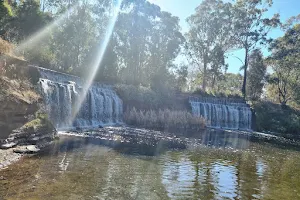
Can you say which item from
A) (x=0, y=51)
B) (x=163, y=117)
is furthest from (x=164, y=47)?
(x=0, y=51)

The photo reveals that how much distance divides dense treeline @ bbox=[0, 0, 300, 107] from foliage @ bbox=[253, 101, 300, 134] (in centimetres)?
420

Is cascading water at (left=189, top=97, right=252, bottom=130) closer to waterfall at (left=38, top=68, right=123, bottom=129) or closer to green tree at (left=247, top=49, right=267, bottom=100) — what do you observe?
green tree at (left=247, top=49, right=267, bottom=100)

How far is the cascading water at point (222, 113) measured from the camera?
129 feet

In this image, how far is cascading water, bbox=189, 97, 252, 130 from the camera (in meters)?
39.2

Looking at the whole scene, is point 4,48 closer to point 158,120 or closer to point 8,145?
point 8,145

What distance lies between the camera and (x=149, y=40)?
4403cm

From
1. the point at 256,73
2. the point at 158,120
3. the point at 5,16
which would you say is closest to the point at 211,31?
the point at 256,73

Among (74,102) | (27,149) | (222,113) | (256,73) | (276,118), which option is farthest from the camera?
(256,73)

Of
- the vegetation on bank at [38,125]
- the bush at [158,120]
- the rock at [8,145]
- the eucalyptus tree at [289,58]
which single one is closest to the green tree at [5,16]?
the vegetation on bank at [38,125]

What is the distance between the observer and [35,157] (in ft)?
36.3

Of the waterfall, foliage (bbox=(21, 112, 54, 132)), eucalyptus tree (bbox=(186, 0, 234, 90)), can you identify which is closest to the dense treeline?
eucalyptus tree (bbox=(186, 0, 234, 90))

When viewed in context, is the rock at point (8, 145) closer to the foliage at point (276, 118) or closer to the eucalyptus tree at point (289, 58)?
the foliage at point (276, 118)

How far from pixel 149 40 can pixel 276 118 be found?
2311 centimetres

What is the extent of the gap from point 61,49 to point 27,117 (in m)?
27.5
